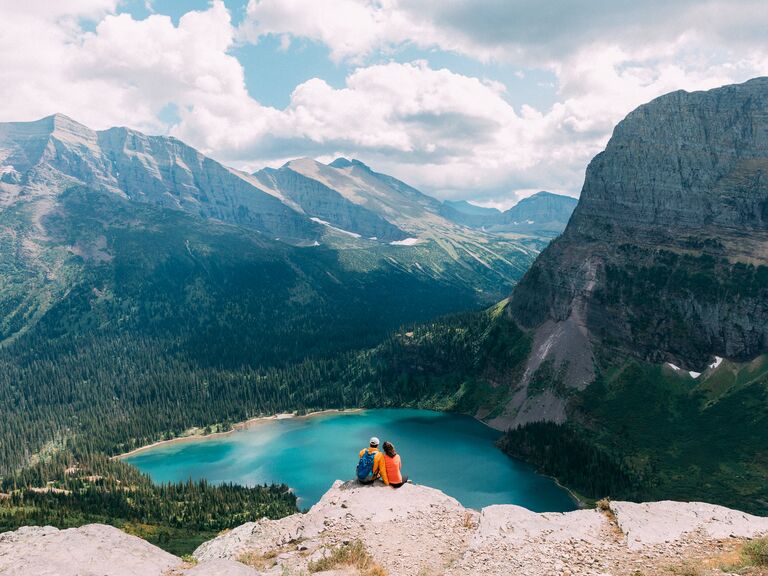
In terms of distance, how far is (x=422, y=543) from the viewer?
29438mm

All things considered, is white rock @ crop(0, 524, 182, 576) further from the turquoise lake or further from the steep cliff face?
the steep cliff face

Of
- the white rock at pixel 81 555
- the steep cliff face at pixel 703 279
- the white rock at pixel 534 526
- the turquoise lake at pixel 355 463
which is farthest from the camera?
the steep cliff face at pixel 703 279

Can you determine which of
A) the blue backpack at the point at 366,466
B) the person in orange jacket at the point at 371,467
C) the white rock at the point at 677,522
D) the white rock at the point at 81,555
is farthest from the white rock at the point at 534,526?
the white rock at the point at 81,555

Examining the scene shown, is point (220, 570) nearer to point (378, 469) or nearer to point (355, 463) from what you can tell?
point (378, 469)

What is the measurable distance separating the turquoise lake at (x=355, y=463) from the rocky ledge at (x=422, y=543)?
317ft

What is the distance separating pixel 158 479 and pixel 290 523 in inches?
5886

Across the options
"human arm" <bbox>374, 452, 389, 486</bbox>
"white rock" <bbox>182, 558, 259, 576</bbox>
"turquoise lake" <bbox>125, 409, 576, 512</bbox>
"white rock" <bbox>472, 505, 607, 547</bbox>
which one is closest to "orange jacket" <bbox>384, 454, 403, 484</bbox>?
"human arm" <bbox>374, 452, 389, 486</bbox>

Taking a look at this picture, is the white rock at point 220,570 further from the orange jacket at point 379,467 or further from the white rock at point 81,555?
the orange jacket at point 379,467

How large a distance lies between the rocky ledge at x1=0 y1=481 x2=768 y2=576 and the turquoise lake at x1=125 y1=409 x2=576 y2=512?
3800 inches

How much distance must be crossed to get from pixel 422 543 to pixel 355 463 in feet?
448

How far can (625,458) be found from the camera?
5620 inches

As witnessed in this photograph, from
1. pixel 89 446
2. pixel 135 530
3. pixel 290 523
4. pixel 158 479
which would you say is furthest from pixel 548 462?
pixel 89 446

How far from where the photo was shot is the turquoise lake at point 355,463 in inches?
5310

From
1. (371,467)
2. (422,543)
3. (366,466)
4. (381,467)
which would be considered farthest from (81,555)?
(422,543)
